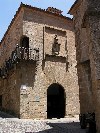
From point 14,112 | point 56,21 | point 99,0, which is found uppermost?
point 56,21

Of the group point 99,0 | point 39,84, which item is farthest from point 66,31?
point 99,0

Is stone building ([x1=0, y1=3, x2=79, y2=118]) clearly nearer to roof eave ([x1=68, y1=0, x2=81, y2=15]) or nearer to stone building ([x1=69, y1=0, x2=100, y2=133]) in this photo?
roof eave ([x1=68, y1=0, x2=81, y2=15])

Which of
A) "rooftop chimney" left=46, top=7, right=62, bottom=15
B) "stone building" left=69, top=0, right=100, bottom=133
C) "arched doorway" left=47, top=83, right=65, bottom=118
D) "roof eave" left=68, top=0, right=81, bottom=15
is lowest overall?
"arched doorway" left=47, top=83, right=65, bottom=118

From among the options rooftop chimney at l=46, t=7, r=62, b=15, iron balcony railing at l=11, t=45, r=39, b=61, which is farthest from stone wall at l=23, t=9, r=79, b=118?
rooftop chimney at l=46, t=7, r=62, b=15

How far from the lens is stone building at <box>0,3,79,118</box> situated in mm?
16266

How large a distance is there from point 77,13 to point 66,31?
542 centimetres

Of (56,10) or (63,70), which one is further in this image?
(56,10)

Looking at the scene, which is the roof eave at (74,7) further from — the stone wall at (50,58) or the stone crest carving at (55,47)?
the stone crest carving at (55,47)

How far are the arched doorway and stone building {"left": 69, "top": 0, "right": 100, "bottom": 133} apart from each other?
6.10 meters

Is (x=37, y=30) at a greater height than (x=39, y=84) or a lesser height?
greater

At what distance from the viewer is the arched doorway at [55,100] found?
18.3 m

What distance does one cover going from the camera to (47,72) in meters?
17.2

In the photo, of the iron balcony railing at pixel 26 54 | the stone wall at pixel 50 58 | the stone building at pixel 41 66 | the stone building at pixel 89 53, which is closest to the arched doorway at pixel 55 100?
the stone building at pixel 41 66

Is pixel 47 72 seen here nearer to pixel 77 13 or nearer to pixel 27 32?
pixel 27 32
